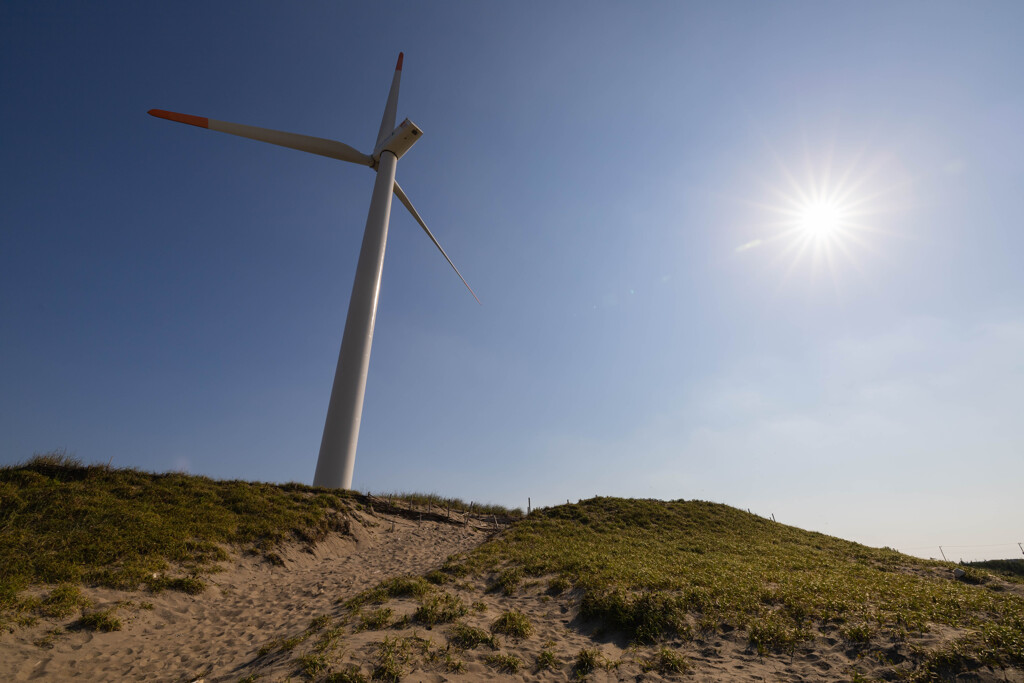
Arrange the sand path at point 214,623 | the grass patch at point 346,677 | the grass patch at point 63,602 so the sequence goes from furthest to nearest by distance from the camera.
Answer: the grass patch at point 63,602 < the sand path at point 214,623 < the grass patch at point 346,677

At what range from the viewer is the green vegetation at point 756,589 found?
11281 millimetres

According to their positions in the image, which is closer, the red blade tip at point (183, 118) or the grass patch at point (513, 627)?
the grass patch at point (513, 627)

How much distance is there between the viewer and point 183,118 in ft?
116

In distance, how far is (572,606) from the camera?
1541 cm

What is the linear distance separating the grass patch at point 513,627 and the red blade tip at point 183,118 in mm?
43534

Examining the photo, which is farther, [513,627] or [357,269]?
[357,269]

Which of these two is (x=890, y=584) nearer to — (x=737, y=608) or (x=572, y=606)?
(x=737, y=608)

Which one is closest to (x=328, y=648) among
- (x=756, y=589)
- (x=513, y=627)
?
(x=513, y=627)

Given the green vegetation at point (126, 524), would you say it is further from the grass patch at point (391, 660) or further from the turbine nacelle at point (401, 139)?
the turbine nacelle at point (401, 139)

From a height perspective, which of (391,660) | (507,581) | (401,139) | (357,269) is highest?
(401,139)

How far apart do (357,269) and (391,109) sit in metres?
20.2

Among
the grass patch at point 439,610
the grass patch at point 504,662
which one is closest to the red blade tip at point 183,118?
the grass patch at point 439,610

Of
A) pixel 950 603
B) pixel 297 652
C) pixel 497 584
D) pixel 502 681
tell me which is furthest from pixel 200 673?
pixel 950 603

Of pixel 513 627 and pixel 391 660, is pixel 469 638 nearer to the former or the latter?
pixel 513 627
